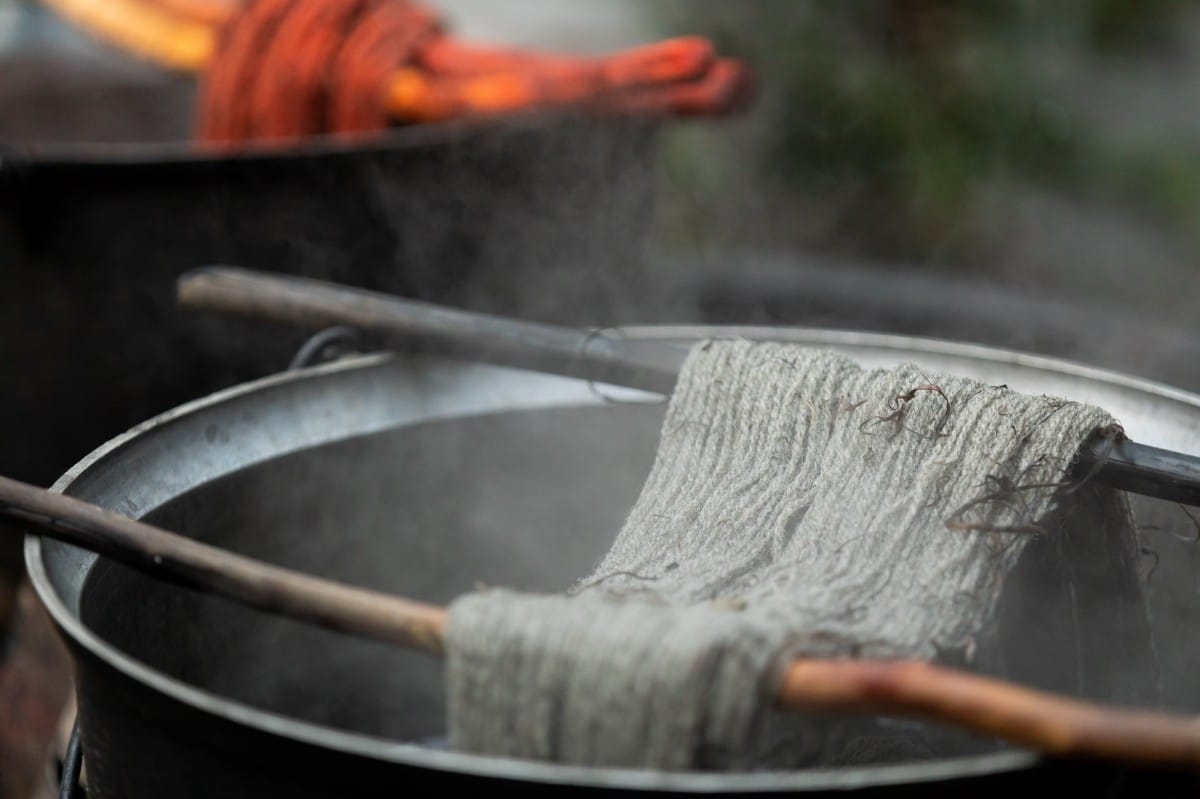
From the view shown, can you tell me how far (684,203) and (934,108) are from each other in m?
1.17

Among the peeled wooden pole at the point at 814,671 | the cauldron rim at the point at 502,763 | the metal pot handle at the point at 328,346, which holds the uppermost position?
the metal pot handle at the point at 328,346

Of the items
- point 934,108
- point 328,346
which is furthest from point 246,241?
point 934,108

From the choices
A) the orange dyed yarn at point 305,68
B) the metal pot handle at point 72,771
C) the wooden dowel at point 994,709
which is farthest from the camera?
the orange dyed yarn at point 305,68

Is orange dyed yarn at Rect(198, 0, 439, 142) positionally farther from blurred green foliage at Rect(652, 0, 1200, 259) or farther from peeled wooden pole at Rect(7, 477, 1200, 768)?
blurred green foliage at Rect(652, 0, 1200, 259)

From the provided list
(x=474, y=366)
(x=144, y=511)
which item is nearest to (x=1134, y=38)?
(x=474, y=366)

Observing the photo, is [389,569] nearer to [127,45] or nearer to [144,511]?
[144,511]

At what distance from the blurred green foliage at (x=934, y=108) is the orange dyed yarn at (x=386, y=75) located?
260 centimetres

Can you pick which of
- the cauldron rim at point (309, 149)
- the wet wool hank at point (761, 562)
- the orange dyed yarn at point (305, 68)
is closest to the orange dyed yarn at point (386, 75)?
the orange dyed yarn at point (305, 68)

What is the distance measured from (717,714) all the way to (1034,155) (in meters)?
4.95

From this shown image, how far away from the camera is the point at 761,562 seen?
4.14ft

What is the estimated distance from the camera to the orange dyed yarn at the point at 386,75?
2930 mm

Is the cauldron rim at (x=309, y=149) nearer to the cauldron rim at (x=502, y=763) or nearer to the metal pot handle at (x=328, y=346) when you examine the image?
the metal pot handle at (x=328, y=346)

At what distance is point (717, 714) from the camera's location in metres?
0.95

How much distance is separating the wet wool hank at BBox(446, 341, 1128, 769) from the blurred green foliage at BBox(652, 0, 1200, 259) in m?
4.25
